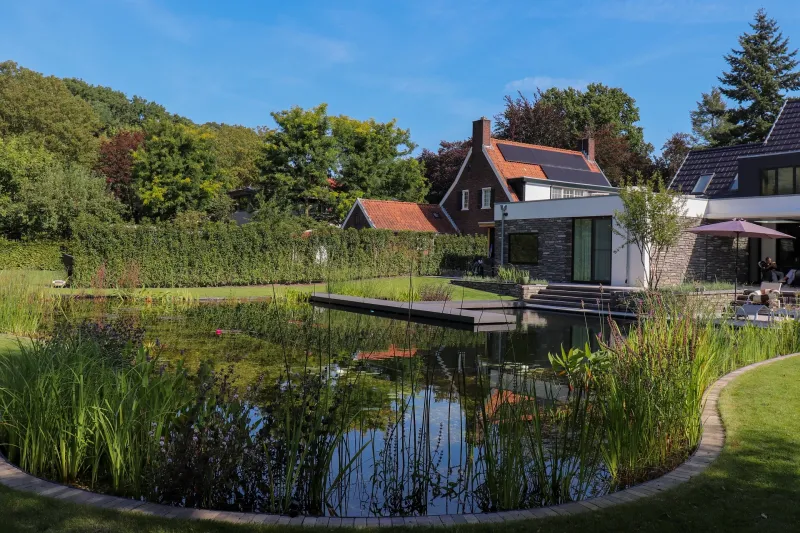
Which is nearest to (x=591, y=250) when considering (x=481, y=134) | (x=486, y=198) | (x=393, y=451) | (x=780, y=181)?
(x=780, y=181)

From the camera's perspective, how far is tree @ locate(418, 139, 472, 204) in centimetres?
4025

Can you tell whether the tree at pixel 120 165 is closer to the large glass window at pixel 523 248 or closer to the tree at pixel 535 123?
the tree at pixel 535 123

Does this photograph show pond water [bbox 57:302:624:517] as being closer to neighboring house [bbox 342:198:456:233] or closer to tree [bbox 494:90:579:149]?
Result: neighboring house [bbox 342:198:456:233]

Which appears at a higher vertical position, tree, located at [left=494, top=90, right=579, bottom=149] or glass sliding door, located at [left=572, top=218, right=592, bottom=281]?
tree, located at [left=494, top=90, right=579, bottom=149]

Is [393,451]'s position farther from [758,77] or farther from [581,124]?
[581,124]

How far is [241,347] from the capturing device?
9.72m

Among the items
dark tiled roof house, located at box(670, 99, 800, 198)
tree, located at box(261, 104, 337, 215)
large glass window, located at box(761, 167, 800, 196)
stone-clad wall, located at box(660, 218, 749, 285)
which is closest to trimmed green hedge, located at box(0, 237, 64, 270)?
tree, located at box(261, 104, 337, 215)

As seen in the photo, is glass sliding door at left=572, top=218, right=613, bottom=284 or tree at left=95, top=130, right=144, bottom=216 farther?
tree at left=95, top=130, right=144, bottom=216

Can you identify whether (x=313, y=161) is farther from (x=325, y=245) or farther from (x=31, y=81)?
(x=31, y=81)

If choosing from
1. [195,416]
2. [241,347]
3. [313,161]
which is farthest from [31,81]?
[195,416]

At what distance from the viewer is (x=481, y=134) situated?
31.7 metres

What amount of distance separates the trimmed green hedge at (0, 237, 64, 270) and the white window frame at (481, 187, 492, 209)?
1862 cm

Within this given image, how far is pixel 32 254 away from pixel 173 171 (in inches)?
454

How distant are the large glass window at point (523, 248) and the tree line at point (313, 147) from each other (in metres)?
11.0
